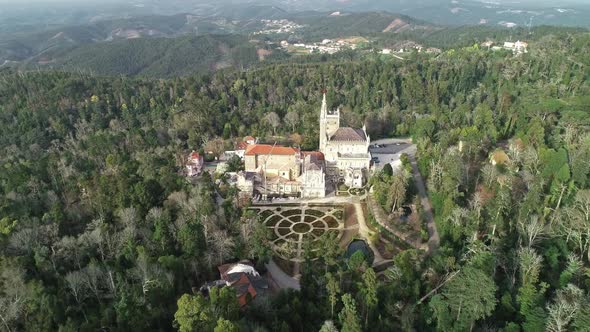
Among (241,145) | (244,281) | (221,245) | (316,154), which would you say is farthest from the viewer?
(241,145)

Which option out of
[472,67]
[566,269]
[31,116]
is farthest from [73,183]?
[472,67]

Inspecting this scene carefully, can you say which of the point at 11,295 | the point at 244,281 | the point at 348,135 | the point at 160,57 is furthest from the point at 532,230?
the point at 160,57

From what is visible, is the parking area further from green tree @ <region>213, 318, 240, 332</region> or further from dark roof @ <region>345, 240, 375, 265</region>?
green tree @ <region>213, 318, 240, 332</region>

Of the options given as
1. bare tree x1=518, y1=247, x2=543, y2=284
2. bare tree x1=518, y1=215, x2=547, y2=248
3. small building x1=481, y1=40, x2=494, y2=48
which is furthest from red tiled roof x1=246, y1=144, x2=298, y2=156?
small building x1=481, y1=40, x2=494, y2=48

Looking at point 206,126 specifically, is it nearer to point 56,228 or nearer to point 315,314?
point 56,228

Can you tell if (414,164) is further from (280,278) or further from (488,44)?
(488,44)

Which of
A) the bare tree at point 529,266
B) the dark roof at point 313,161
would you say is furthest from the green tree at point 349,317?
the dark roof at point 313,161

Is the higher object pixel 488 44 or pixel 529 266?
pixel 488 44
